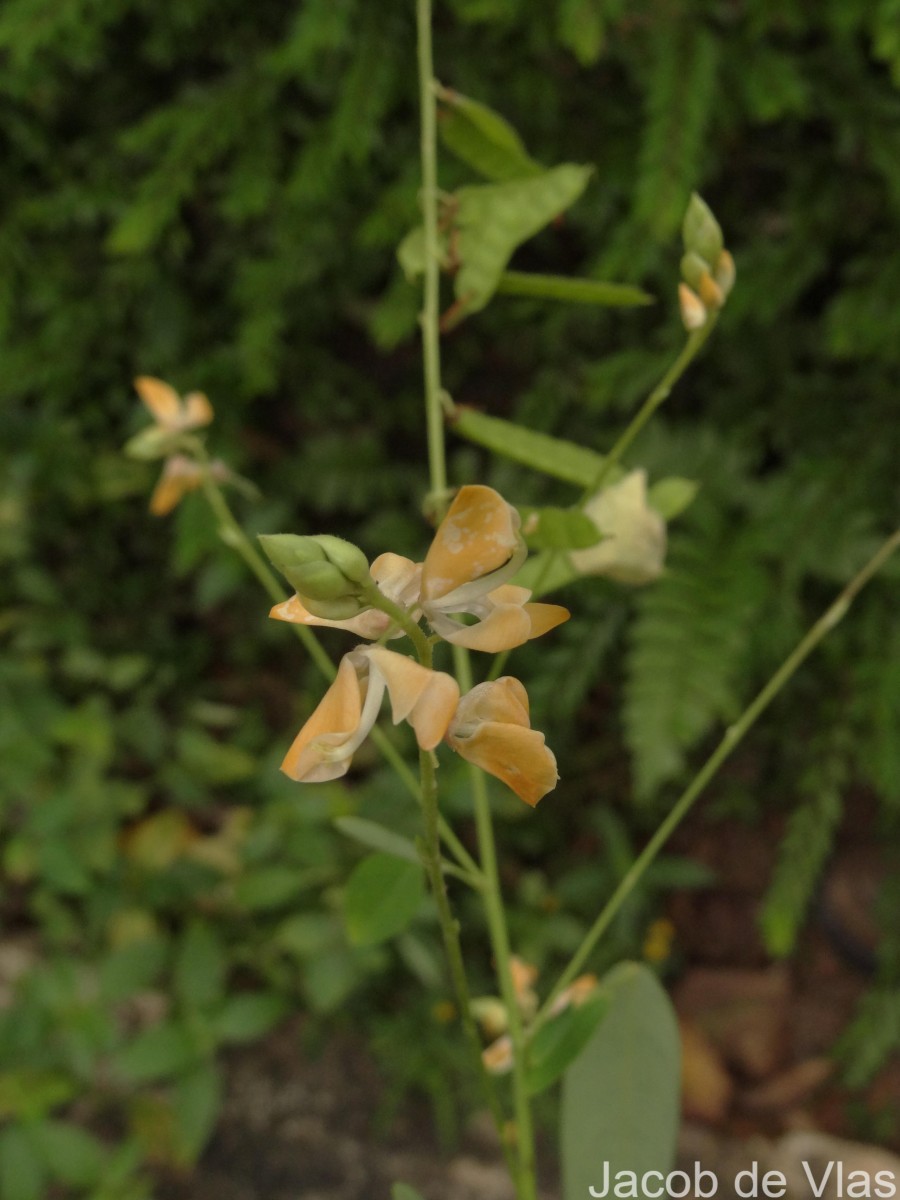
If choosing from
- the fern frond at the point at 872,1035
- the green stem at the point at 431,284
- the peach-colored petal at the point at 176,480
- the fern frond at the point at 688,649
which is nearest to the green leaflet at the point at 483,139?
the green stem at the point at 431,284

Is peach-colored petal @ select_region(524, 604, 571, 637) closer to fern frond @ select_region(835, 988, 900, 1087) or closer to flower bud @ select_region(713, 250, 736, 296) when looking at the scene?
flower bud @ select_region(713, 250, 736, 296)

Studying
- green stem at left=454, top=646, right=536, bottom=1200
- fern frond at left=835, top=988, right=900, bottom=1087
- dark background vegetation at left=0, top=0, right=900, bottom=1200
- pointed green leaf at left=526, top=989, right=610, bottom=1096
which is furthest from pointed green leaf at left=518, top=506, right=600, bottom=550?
fern frond at left=835, top=988, right=900, bottom=1087

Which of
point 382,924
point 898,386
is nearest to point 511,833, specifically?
point 898,386

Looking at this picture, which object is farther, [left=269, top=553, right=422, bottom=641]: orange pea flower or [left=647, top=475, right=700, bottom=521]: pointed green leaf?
[left=647, top=475, right=700, bottom=521]: pointed green leaf

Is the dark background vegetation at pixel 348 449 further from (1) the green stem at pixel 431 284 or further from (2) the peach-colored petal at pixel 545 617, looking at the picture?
(2) the peach-colored petal at pixel 545 617

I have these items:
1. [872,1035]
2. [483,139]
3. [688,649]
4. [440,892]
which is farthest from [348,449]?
[440,892]

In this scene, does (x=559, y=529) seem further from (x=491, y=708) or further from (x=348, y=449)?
(x=348, y=449)
